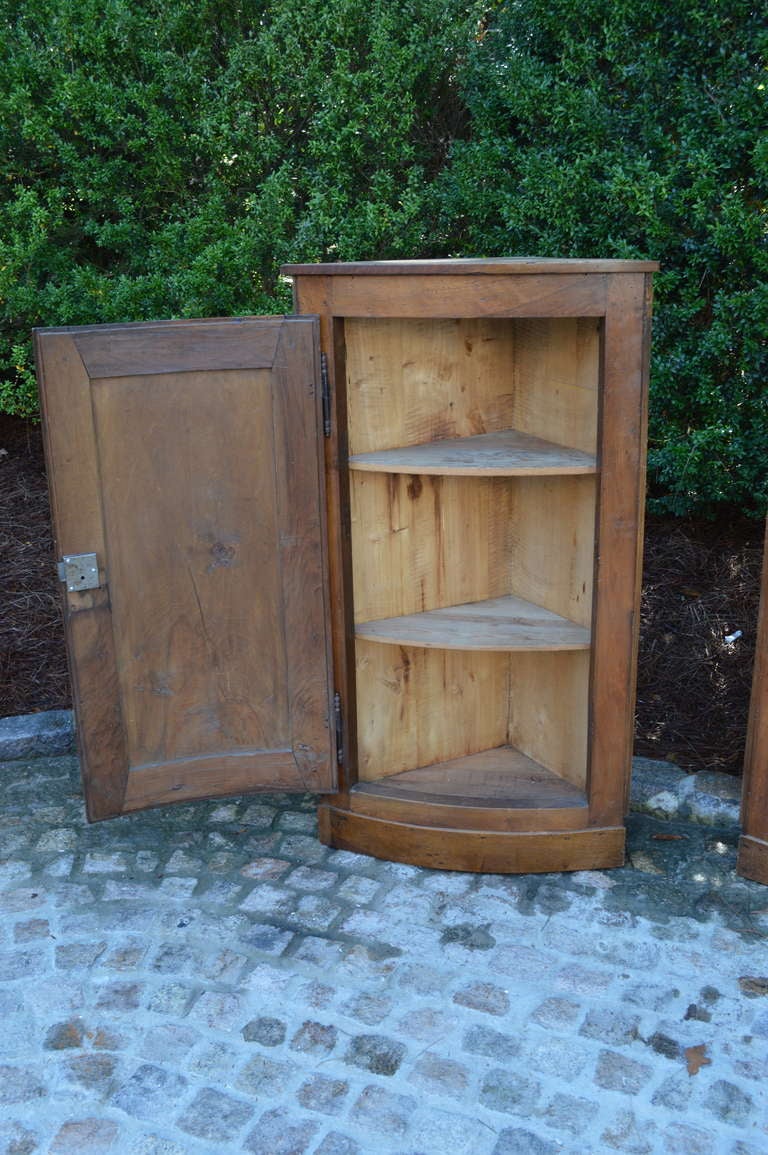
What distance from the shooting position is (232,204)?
18.9 feet

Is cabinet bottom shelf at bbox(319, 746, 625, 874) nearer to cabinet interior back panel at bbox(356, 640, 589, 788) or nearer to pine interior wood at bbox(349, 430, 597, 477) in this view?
cabinet interior back panel at bbox(356, 640, 589, 788)

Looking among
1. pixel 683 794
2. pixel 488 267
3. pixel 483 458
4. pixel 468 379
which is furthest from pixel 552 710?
pixel 488 267

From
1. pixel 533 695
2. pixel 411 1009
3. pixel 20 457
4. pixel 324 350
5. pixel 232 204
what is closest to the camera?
pixel 411 1009

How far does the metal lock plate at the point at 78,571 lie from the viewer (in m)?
3.12

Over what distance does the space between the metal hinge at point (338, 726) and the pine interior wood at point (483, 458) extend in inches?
27.7

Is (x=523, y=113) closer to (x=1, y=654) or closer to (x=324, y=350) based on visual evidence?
(x=324, y=350)

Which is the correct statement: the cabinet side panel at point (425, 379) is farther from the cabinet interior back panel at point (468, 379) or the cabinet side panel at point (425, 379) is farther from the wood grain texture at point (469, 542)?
the wood grain texture at point (469, 542)

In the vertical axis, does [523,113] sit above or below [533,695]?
above

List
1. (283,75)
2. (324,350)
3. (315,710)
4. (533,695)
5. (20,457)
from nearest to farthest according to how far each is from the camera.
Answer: (324,350)
(315,710)
(533,695)
(283,75)
(20,457)

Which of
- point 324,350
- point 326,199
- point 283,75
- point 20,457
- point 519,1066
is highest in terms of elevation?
point 283,75

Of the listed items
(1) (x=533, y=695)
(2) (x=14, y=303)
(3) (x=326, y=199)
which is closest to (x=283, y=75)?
(3) (x=326, y=199)

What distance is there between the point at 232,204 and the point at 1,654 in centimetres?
252

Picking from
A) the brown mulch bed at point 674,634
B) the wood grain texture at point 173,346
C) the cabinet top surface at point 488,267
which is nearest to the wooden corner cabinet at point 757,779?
the brown mulch bed at point 674,634

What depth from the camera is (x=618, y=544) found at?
323cm
